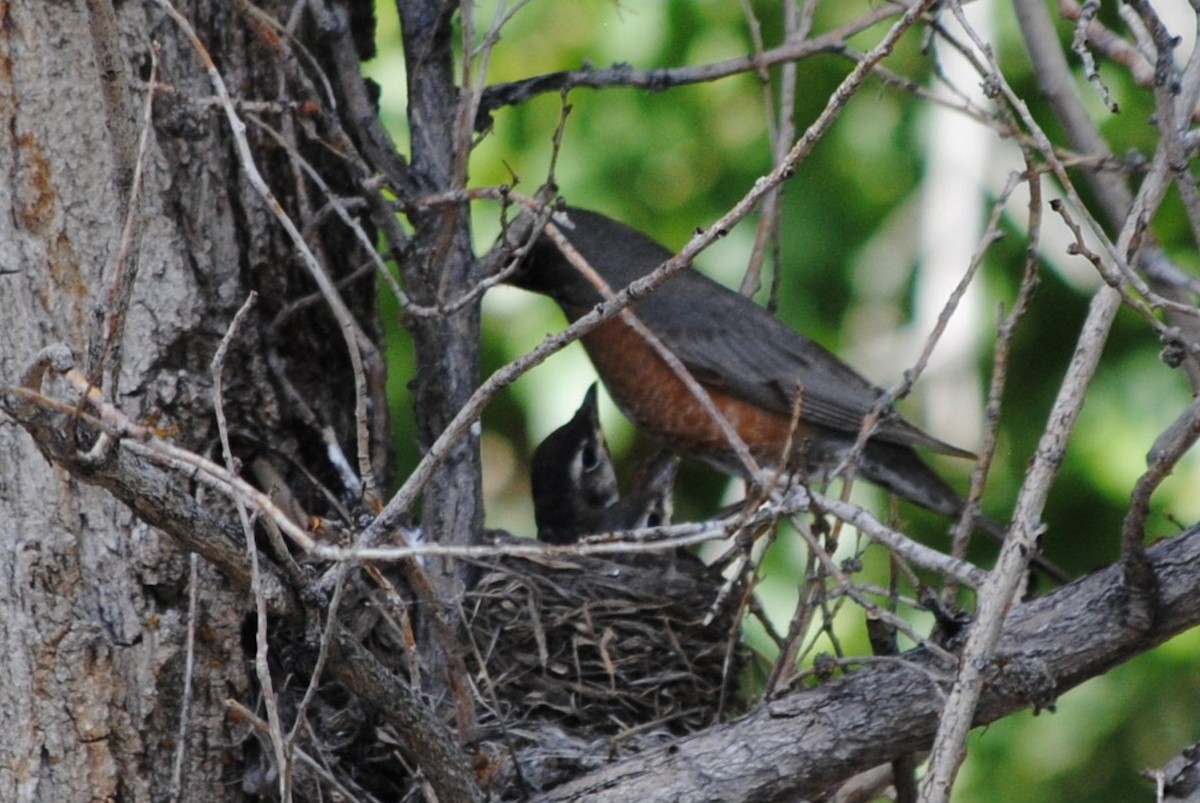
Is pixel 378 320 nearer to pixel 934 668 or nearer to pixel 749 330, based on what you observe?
pixel 749 330

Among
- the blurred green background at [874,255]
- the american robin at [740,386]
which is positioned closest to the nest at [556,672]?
the american robin at [740,386]

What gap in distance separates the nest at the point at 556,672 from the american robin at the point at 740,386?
0.47m

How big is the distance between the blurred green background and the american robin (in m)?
0.27

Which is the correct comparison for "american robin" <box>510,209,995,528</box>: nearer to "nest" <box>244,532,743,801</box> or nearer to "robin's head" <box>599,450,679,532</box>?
"robin's head" <box>599,450,679,532</box>

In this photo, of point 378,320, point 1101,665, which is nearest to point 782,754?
point 1101,665

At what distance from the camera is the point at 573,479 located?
176 inches

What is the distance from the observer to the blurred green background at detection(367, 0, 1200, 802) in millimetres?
4812

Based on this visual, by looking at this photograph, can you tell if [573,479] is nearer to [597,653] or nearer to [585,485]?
[585,485]

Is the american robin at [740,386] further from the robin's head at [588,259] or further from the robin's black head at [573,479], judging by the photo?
the robin's black head at [573,479]

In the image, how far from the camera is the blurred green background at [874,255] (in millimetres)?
4812

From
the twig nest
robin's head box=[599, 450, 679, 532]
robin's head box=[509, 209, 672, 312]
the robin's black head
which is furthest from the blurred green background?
the twig nest

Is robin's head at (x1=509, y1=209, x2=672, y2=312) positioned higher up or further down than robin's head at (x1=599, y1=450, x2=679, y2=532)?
higher up

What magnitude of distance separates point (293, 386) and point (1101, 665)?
1691 millimetres

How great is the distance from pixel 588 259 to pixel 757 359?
22.7 inches
